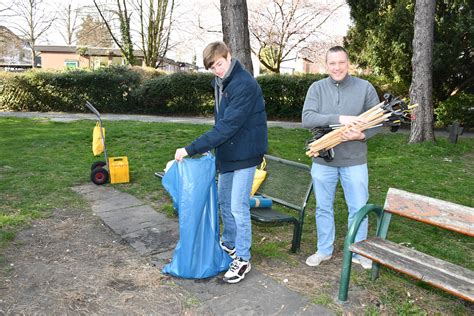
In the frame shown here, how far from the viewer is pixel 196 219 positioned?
3.26 m

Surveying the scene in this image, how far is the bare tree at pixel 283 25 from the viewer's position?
2505 centimetres

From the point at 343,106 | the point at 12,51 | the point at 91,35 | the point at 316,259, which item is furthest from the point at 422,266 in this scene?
the point at 12,51

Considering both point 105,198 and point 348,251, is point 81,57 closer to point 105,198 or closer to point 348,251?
point 105,198

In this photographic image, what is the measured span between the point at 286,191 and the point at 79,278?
2050 mm

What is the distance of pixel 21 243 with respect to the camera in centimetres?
404

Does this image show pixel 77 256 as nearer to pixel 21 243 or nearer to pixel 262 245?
pixel 21 243

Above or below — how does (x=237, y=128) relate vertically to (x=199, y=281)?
above

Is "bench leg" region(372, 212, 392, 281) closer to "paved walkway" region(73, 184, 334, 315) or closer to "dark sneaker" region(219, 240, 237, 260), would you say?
"paved walkway" region(73, 184, 334, 315)

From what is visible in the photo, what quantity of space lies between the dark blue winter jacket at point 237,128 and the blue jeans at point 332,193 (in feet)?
1.93

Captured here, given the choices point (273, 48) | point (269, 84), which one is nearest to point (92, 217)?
→ point (269, 84)

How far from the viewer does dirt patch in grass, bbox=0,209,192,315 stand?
300cm

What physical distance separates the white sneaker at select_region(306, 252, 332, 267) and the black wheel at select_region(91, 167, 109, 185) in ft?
11.6

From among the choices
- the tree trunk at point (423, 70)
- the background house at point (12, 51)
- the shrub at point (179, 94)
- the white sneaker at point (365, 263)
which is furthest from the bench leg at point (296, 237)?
the background house at point (12, 51)

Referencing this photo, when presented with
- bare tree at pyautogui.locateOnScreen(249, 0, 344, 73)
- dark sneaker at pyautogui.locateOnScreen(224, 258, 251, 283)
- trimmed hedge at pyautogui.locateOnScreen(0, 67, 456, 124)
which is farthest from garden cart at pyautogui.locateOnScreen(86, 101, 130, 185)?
bare tree at pyautogui.locateOnScreen(249, 0, 344, 73)
